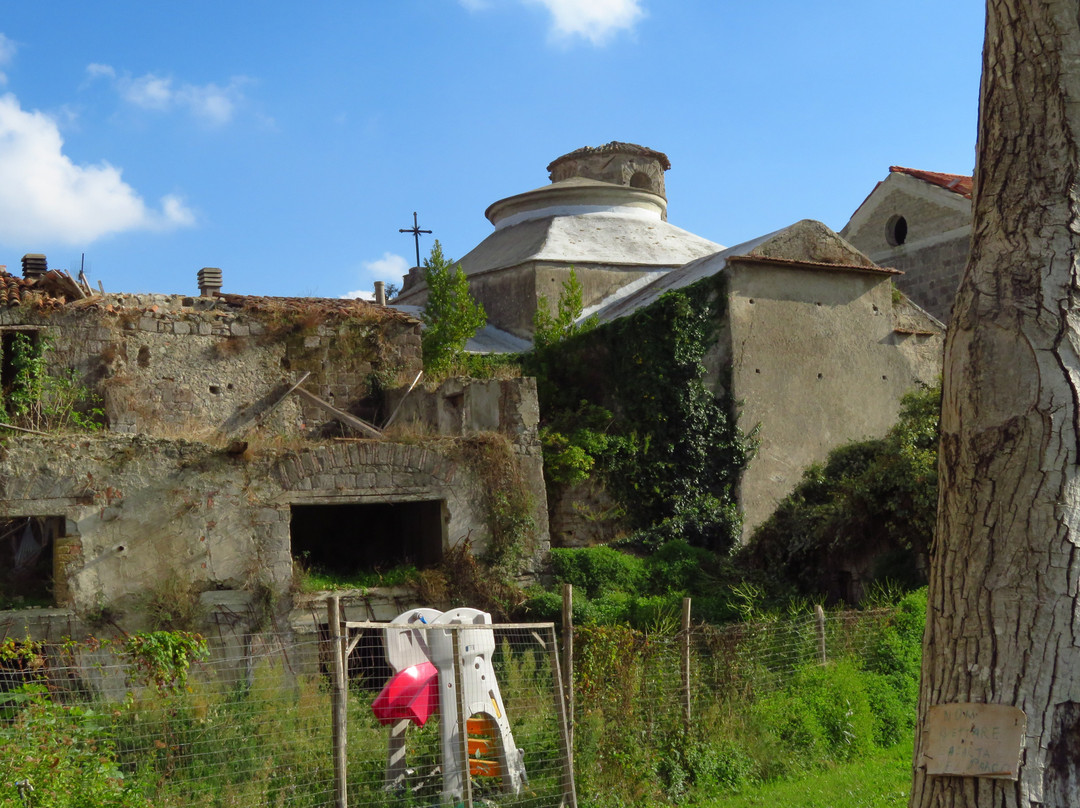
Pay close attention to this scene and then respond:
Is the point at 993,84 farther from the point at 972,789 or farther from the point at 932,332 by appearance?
the point at 932,332

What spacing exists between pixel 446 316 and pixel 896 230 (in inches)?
432

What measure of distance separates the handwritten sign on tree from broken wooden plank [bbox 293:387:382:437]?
12.0 meters

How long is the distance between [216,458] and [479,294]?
41.6 ft

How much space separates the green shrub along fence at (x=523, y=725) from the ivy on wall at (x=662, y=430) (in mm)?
6809

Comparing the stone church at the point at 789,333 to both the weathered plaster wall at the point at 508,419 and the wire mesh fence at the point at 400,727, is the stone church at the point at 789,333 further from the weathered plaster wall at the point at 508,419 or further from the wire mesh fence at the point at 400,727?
the wire mesh fence at the point at 400,727

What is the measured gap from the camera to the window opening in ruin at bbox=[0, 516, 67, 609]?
1270 centimetres

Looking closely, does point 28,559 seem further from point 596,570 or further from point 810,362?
point 810,362

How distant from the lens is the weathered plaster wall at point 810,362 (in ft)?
63.6

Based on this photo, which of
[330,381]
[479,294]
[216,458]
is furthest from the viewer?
[479,294]

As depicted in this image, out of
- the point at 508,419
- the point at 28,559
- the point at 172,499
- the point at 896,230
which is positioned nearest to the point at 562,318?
the point at 508,419

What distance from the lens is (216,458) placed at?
13.3 m

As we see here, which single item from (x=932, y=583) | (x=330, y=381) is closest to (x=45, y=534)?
(x=330, y=381)

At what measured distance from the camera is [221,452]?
1332 cm

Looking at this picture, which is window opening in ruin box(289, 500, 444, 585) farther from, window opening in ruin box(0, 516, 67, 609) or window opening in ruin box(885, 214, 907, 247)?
window opening in ruin box(885, 214, 907, 247)
